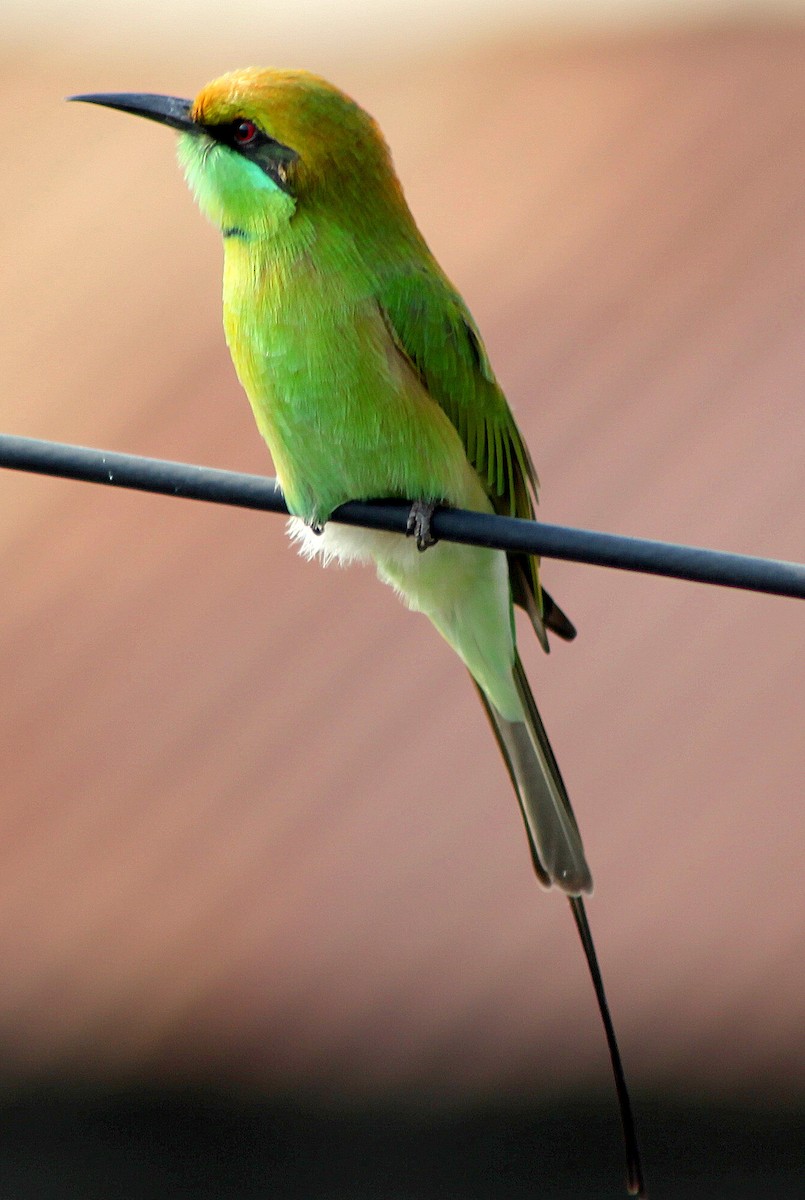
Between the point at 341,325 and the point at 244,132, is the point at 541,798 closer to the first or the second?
the point at 341,325

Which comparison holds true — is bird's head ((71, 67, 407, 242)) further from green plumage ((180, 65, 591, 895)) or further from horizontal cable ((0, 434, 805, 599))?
horizontal cable ((0, 434, 805, 599))

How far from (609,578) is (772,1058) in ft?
3.68

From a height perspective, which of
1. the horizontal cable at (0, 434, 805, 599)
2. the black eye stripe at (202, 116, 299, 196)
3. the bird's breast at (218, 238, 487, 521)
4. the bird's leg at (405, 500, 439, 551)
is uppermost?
the black eye stripe at (202, 116, 299, 196)

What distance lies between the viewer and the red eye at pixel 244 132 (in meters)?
1.97

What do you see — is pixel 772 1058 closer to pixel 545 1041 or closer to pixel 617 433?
pixel 545 1041

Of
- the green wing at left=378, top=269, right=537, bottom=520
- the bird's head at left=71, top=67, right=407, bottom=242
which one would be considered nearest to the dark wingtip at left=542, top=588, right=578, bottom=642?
the green wing at left=378, top=269, right=537, bottom=520

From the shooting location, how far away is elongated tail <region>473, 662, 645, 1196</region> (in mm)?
2133

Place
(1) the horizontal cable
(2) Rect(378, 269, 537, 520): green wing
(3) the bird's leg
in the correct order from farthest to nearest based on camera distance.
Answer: (2) Rect(378, 269, 537, 520): green wing
(3) the bird's leg
(1) the horizontal cable

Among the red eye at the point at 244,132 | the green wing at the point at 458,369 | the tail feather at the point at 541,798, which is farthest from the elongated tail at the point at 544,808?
the red eye at the point at 244,132

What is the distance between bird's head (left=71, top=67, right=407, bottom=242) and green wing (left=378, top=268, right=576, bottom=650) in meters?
0.14

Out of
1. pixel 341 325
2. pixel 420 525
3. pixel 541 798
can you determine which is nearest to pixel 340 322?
pixel 341 325

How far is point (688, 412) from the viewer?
362cm

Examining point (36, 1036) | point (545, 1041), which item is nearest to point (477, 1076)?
point (545, 1041)

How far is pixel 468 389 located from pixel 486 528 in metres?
0.63
